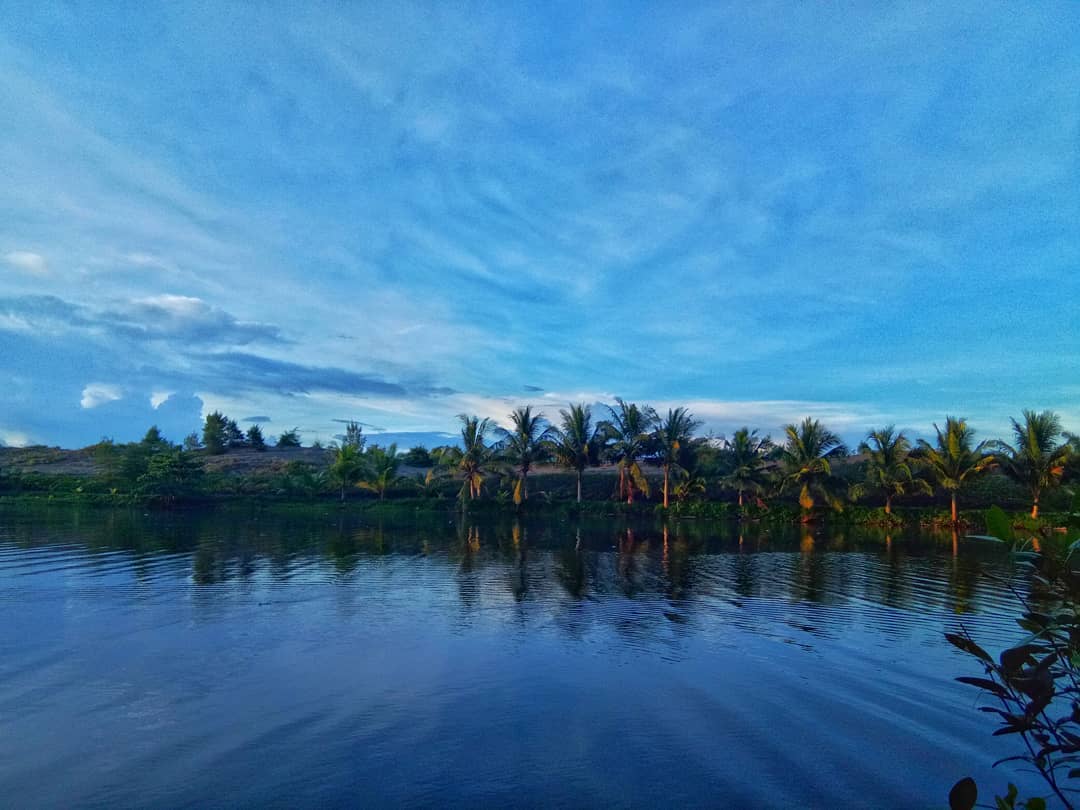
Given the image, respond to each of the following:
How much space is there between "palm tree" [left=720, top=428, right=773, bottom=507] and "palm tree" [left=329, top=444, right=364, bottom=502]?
78.7 ft

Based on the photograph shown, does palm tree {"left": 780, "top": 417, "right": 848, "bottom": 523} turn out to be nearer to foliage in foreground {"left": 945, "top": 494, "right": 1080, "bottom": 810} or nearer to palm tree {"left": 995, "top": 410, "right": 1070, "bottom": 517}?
palm tree {"left": 995, "top": 410, "right": 1070, "bottom": 517}

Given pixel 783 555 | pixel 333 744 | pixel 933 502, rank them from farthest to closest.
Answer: pixel 933 502 → pixel 783 555 → pixel 333 744

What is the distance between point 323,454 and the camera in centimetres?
6644

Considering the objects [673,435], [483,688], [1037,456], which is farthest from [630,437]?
[483,688]

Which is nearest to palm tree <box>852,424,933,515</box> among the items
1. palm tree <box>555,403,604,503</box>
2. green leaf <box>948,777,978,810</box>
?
palm tree <box>555,403,604,503</box>

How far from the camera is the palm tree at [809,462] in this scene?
3931cm

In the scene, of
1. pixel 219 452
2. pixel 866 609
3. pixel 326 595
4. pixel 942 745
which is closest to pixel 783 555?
pixel 866 609

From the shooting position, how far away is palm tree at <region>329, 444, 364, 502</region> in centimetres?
4534

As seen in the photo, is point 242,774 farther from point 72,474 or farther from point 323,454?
point 323,454

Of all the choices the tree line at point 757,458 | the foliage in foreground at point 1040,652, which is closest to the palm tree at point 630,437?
the tree line at point 757,458

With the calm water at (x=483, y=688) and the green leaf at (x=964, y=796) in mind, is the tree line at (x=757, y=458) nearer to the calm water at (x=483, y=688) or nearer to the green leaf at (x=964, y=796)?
the calm water at (x=483, y=688)

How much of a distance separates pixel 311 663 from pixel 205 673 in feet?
3.86

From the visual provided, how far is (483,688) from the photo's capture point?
24.9ft

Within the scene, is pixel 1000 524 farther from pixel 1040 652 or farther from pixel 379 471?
pixel 379 471
